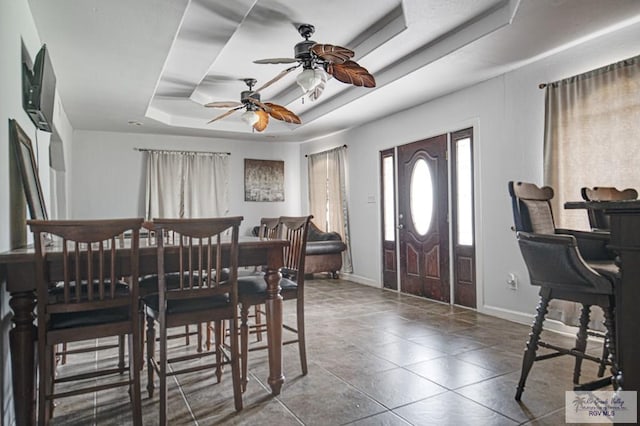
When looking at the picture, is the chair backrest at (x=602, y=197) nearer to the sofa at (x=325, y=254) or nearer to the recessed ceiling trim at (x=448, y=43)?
the recessed ceiling trim at (x=448, y=43)

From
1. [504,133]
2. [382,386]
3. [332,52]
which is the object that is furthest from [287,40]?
[382,386]

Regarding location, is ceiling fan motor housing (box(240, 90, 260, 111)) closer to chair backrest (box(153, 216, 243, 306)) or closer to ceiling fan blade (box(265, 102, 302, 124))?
ceiling fan blade (box(265, 102, 302, 124))

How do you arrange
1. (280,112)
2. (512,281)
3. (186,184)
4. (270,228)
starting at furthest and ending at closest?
(186,184)
(280,112)
(512,281)
(270,228)

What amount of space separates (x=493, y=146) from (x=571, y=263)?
103 inches

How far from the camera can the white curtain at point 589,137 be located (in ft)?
10.2

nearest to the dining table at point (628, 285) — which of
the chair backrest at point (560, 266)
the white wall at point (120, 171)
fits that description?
the chair backrest at point (560, 266)

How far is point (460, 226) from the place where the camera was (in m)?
4.78

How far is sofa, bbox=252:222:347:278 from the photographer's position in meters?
6.52

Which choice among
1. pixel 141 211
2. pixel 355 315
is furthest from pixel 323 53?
pixel 141 211

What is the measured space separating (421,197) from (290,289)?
3.05 m

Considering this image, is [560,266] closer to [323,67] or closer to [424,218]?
[323,67]

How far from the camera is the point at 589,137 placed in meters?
3.37

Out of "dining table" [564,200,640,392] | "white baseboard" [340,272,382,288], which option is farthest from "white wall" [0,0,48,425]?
"white baseboard" [340,272,382,288]

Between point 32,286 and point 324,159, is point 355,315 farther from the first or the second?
point 324,159
